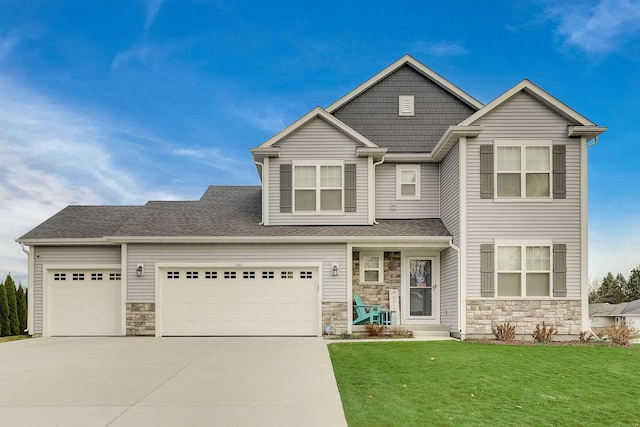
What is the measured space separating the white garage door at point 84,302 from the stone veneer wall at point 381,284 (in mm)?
7089

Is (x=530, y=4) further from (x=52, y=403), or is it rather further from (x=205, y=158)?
(x=52, y=403)

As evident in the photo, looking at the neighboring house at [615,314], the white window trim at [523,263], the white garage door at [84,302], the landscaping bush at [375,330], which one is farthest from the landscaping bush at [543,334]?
the neighboring house at [615,314]

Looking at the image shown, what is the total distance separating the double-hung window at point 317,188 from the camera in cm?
1554

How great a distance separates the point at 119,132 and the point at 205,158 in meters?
3.80

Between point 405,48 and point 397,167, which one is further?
point 405,48

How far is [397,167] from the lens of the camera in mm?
16484

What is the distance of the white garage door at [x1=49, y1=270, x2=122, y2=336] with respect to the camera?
603 inches

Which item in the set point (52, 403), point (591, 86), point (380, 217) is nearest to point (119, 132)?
point (380, 217)

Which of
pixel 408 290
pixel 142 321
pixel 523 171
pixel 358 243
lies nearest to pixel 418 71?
pixel 523 171

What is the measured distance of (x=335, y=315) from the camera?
14.6 metres

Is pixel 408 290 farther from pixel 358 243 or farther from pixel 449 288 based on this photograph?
pixel 358 243

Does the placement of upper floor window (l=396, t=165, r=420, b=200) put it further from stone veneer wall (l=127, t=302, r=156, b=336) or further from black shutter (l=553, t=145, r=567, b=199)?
stone veneer wall (l=127, t=302, r=156, b=336)

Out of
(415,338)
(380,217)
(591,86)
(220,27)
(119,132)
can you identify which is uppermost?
(220,27)

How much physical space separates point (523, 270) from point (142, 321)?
10638 mm
